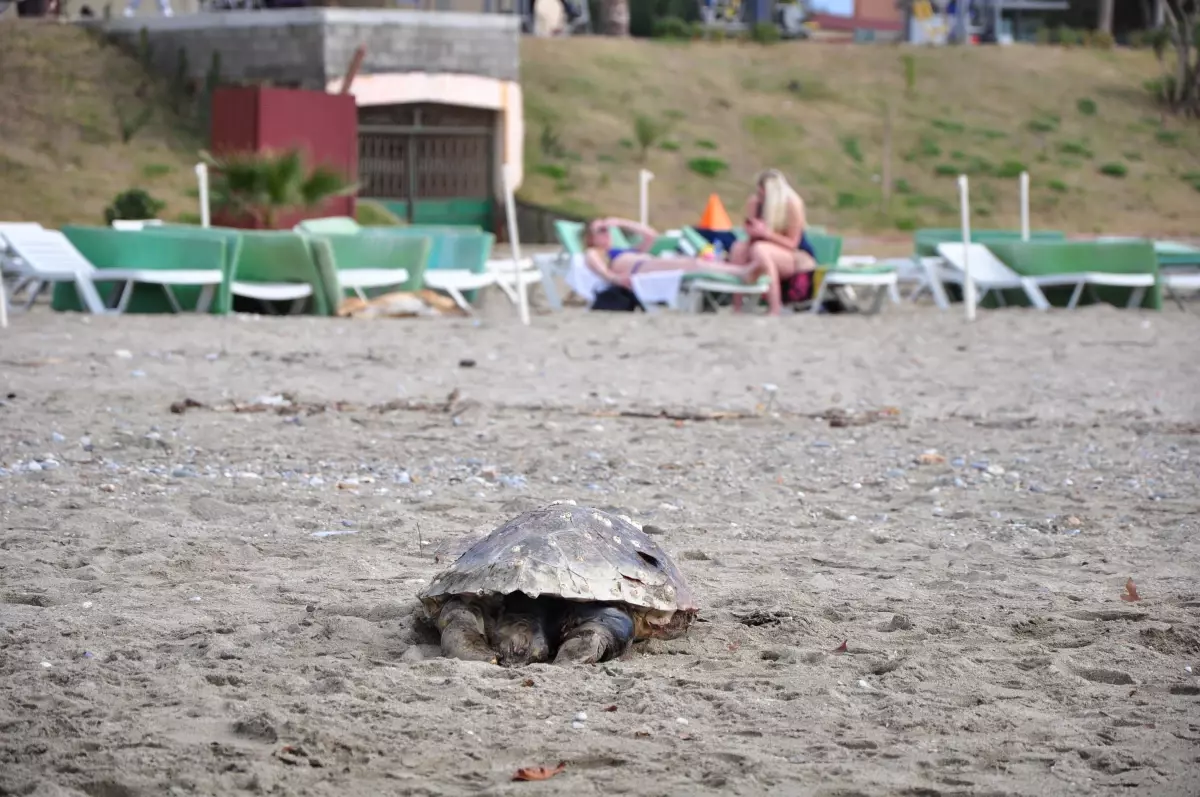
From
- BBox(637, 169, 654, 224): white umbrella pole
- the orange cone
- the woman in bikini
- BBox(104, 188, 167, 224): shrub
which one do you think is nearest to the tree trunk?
BBox(637, 169, 654, 224): white umbrella pole

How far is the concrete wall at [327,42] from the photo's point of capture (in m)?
24.5

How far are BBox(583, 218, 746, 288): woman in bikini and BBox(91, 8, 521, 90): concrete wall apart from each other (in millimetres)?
12093

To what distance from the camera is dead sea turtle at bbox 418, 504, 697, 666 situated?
11.3 feet

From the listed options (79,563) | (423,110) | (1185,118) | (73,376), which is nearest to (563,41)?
(423,110)

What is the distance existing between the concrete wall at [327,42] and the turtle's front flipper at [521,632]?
21895 millimetres

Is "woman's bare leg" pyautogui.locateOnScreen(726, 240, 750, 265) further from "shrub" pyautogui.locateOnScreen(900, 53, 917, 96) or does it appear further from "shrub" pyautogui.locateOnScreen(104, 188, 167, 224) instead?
"shrub" pyautogui.locateOnScreen(900, 53, 917, 96)

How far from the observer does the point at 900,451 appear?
6.50m

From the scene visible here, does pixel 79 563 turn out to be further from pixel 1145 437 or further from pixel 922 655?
pixel 1145 437

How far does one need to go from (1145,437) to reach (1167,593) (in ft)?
9.40

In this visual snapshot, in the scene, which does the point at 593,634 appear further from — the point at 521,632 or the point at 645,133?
the point at 645,133

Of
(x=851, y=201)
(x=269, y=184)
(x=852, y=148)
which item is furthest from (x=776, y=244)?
(x=852, y=148)

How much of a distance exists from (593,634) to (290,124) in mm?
17808

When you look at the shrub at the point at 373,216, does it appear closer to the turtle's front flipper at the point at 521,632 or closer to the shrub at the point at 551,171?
the shrub at the point at 551,171

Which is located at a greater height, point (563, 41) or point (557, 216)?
point (563, 41)
